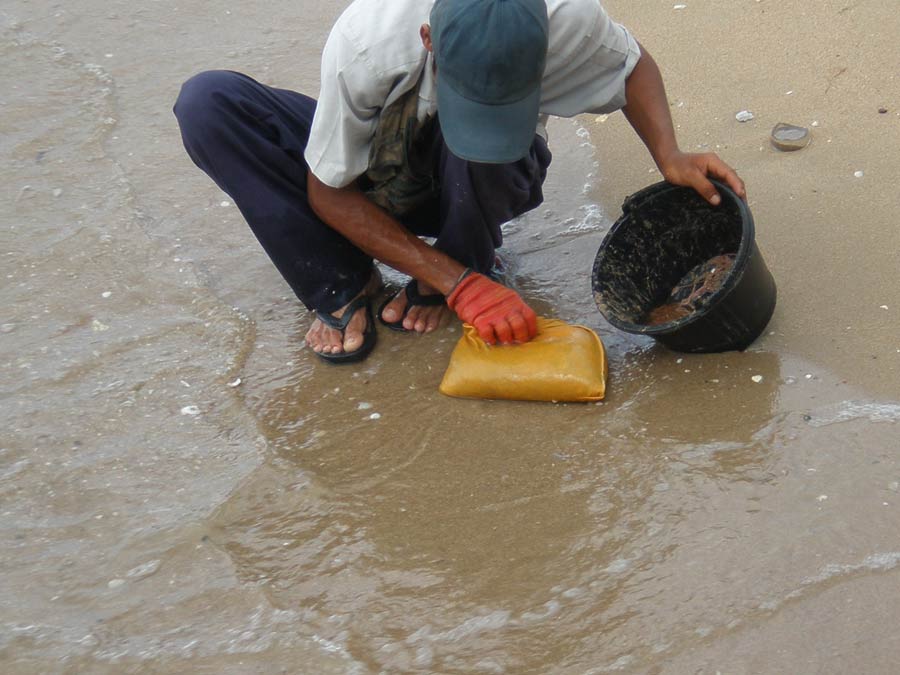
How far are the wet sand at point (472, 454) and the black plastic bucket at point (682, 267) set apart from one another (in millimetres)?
107

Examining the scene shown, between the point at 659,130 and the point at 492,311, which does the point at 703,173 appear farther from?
the point at 492,311

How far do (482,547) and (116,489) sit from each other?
3.04 feet

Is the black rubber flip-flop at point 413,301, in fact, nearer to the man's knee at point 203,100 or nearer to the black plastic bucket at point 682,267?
the black plastic bucket at point 682,267

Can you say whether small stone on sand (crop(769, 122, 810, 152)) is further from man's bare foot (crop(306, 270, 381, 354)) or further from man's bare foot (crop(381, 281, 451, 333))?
man's bare foot (crop(306, 270, 381, 354))

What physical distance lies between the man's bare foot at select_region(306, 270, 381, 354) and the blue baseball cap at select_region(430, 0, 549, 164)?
791 mm

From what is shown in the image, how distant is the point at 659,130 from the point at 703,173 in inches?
6.9

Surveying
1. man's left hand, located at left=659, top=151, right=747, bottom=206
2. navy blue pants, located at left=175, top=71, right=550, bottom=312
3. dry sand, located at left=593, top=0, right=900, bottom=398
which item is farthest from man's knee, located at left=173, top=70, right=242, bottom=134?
dry sand, located at left=593, top=0, right=900, bottom=398

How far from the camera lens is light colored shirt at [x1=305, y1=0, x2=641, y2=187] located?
7.61ft

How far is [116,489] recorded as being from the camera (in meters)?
2.48

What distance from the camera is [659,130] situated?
8.41 feet

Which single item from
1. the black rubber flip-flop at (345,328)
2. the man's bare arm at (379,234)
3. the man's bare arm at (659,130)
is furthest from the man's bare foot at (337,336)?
the man's bare arm at (659,130)

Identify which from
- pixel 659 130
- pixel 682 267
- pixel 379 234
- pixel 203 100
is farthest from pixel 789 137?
pixel 203 100

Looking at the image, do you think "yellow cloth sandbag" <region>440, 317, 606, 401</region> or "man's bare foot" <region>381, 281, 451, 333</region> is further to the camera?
"man's bare foot" <region>381, 281, 451, 333</region>

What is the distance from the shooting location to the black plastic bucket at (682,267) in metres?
2.40
